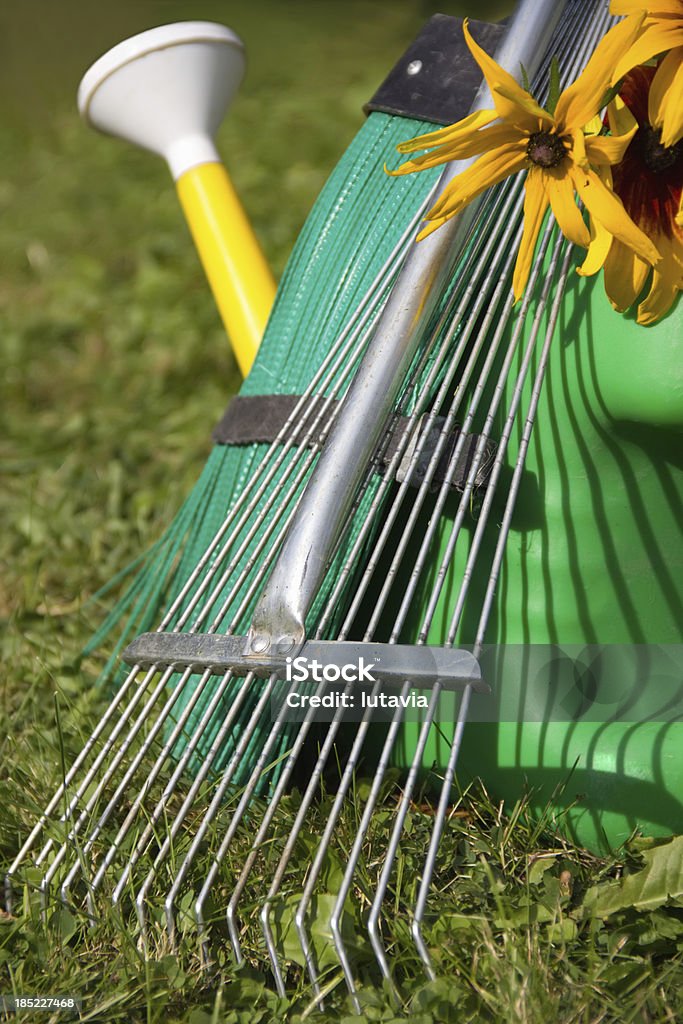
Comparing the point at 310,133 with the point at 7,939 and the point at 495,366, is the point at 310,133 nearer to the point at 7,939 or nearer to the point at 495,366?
the point at 495,366

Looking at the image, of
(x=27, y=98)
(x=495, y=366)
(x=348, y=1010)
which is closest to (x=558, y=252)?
(x=495, y=366)

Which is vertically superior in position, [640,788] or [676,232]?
[676,232]

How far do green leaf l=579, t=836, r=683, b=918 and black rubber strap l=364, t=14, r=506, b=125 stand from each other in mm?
656

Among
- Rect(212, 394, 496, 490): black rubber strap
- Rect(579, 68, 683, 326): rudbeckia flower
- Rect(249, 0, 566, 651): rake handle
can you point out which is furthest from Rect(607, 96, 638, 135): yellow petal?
Rect(212, 394, 496, 490): black rubber strap

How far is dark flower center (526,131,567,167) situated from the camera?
681 millimetres

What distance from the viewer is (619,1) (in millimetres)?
673

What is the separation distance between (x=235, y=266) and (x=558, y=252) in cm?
43

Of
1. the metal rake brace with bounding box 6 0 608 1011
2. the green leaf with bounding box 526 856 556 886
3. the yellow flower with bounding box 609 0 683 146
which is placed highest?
the yellow flower with bounding box 609 0 683 146

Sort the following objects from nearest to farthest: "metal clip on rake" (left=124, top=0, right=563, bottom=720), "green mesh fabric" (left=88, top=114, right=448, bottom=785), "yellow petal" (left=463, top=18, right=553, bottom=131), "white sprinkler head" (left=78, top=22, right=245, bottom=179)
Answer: "yellow petal" (left=463, top=18, right=553, bottom=131) < "metal clip on rake" (left=124, top=0, right=563, bottom=720) < "green mesh fabric" (left=88, top=114, right=448, bottom=785) < "white sprinkler head" (left=78, top=22, right=245, bottom=179)

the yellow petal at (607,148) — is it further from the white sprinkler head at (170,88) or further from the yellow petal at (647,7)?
the white sprinkler head at (170,88)

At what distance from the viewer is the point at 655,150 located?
0.72 meters

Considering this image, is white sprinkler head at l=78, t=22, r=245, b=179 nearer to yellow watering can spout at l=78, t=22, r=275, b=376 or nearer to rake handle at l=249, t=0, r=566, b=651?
yellow watering can spout at l=78, t=22, r=275, b=376

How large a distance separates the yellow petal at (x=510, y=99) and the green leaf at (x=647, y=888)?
1.80 feet

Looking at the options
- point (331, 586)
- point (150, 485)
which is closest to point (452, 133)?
point (331, 586)
